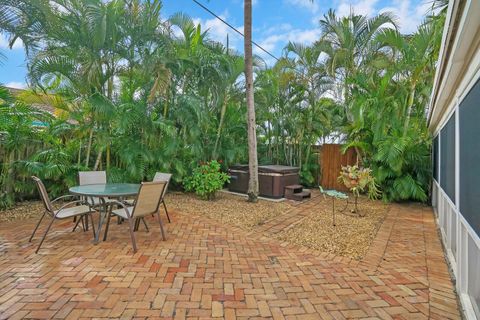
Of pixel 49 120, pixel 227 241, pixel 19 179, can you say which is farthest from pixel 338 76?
pixel 19 179

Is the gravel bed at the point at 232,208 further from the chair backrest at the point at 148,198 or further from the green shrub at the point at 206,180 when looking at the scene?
the chair backrest at the point at 148,198

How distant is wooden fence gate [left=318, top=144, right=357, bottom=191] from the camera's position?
8.36m

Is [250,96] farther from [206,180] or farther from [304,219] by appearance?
[304,219]

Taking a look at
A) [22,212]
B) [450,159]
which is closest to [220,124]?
[22,212]

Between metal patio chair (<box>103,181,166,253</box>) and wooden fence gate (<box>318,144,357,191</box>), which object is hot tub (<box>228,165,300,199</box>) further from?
metal patio chair (<box>103,181,166,253</box>)

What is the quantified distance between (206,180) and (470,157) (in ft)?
16.2

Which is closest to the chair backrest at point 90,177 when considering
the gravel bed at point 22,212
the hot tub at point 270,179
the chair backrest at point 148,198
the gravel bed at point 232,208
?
the gravel bed at point 22,212

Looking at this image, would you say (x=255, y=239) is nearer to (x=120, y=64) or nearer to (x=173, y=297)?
(x=173, y=297)

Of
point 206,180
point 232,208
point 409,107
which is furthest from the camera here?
point 409,107

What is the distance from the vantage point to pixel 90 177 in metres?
4.45

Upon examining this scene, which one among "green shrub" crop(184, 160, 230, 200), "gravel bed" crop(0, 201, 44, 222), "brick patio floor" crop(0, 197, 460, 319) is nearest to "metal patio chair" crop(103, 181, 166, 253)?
"brick patio floor" crop(0, 197, 460, 319)

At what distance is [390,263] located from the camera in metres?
3.13

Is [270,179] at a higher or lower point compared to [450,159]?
Result: lower

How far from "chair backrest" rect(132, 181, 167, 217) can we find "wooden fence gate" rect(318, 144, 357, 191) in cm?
623
